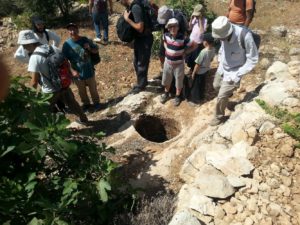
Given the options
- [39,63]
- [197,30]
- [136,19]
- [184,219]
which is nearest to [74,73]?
[39,63]

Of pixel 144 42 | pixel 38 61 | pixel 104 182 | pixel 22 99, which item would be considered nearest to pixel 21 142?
pixel 22 99

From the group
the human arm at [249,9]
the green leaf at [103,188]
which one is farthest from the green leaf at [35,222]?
the human arm at [249,9]

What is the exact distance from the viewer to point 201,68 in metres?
5.75

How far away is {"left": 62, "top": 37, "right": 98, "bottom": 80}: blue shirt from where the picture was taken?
5773mm

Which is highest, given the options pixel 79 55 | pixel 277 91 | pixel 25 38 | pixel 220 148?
pixel 25 38

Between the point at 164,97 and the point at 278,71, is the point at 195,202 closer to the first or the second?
the point at 164,97

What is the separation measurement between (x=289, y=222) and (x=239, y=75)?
6.36ft

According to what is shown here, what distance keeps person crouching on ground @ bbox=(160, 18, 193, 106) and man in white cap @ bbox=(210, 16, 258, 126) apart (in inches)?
26.5

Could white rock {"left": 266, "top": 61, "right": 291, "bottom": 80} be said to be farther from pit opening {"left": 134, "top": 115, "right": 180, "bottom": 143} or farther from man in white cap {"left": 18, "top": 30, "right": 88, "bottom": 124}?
man in white cap {"left": 18, "top": 30, "right": 88, "bottom": 124}

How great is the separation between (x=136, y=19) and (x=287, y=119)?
2621mm

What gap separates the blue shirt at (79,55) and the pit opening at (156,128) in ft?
3.95

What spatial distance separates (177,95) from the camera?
6141mm

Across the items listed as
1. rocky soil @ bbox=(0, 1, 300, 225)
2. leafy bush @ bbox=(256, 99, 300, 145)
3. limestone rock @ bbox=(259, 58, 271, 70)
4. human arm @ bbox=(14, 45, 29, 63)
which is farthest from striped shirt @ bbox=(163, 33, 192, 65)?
human arm @ bbox=(14, 45, 29, 63)

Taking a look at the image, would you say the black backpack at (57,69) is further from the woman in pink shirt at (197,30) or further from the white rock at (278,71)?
the white rock at (278,71)
